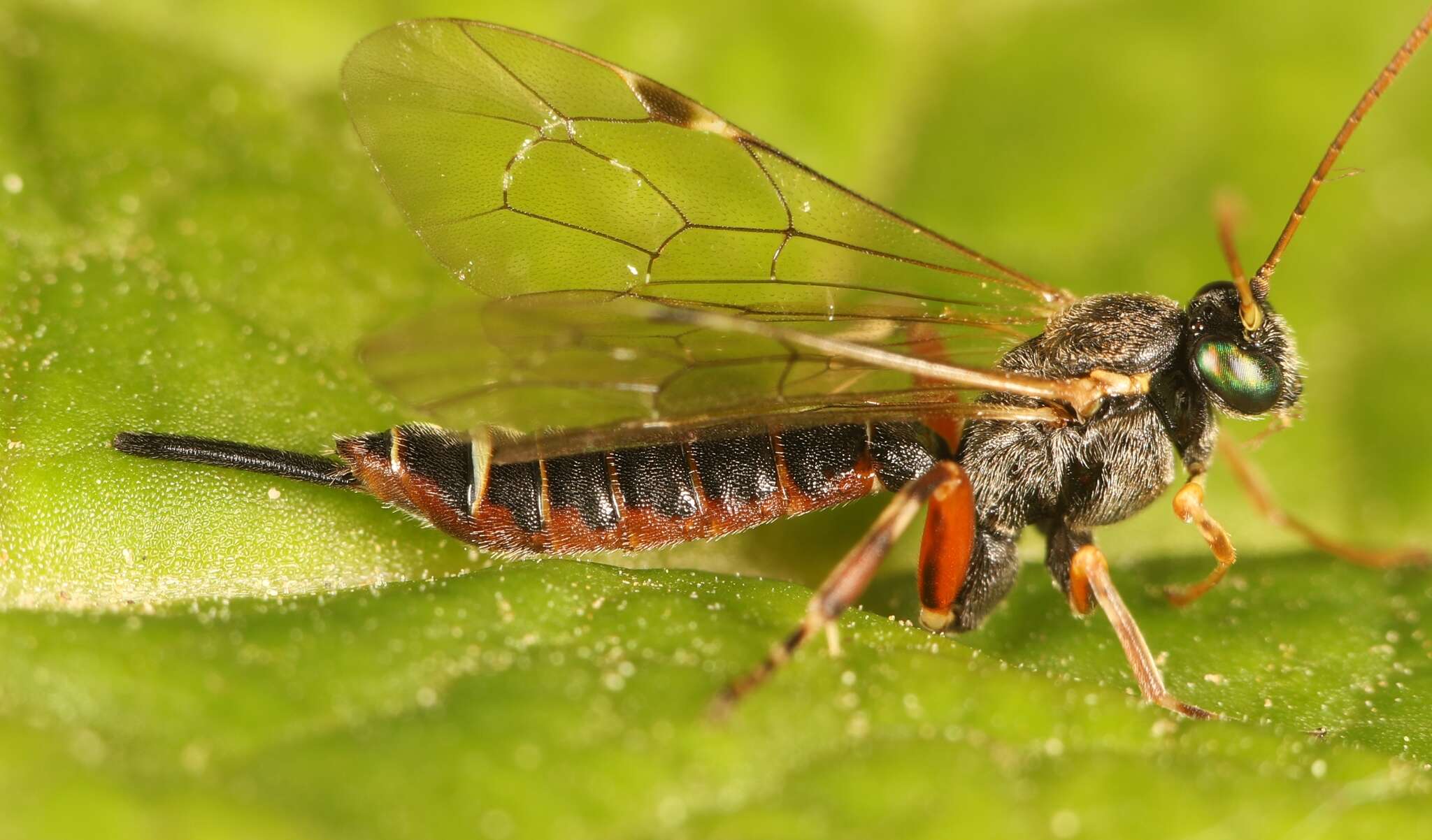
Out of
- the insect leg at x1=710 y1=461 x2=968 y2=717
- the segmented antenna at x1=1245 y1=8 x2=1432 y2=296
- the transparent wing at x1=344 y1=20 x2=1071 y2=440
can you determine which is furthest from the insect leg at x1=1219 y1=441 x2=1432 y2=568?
the insect leg at x1=710 y1=461 x2=968 y2=717

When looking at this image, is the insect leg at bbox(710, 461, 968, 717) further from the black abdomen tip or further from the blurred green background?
the black abdomen tip

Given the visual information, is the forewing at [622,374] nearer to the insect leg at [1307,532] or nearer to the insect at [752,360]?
the insect at [752,360]

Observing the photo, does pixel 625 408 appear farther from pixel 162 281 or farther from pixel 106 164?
pixel 106 164

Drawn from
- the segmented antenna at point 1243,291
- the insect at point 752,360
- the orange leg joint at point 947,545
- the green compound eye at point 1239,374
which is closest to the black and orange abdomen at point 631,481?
the insect at point 752,360

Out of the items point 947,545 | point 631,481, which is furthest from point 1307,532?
point 631,481

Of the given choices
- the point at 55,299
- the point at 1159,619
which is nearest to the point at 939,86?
the point at 1159,619

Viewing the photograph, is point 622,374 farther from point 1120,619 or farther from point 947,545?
point 1120,619
